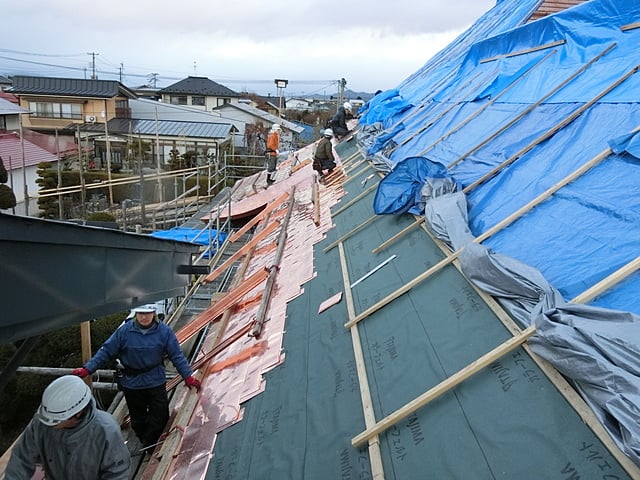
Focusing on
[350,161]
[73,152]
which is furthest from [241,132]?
[350,161]

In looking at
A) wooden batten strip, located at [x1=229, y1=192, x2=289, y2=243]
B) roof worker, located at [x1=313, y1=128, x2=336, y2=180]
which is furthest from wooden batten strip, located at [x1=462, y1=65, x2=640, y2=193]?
wooden batten strip, located at [x1=229, y1=192, x2=289, y2=243]

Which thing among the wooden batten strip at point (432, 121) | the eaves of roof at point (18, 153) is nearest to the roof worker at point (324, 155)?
the wooden batten strip at point (432, 121)

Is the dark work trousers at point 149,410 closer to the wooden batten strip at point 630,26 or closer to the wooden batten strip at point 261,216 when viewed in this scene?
the wooden batten strip at point 261,216

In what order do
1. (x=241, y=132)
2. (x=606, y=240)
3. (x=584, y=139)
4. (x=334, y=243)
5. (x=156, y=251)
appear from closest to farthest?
(x=156, y=251) < (x=606, y=240) < (x=584, y=139) < (x=334, y=243) < (x=241, y=132)

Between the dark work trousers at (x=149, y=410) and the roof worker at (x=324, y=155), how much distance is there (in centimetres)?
833

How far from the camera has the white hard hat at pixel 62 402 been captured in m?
2.88

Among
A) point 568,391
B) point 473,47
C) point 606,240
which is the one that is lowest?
point 568,391

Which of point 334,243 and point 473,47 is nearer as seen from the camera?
point 334,243

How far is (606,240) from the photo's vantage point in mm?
3963

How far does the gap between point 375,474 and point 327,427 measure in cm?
71

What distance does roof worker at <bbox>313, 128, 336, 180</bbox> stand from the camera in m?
11.9

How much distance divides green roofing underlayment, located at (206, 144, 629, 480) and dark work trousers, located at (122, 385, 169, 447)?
35.5 inches

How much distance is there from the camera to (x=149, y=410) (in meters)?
4.71

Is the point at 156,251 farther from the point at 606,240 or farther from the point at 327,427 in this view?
the point at 606,240
